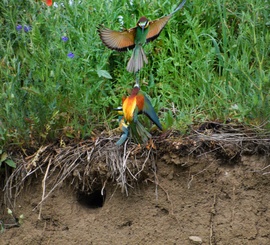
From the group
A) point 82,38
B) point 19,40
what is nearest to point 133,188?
point 82,38

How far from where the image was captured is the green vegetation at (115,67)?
3527 mm

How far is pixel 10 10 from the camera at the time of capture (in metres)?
4.05

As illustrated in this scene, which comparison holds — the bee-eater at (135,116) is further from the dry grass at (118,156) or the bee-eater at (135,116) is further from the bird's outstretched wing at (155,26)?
the bird's outstretched wing at (155,26)

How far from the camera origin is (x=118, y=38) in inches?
132

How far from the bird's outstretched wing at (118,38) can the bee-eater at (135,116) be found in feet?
0.83

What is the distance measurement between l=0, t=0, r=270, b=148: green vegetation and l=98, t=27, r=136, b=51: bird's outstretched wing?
1.20 feet

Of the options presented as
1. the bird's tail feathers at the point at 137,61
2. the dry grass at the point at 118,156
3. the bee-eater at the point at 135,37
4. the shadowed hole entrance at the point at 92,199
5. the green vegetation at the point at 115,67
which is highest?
the bee-eater at the point at 135,37

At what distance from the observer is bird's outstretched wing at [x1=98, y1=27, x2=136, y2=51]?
3326mm

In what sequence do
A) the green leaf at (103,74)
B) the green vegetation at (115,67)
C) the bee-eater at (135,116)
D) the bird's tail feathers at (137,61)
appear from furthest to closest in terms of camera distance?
the green leaf at (103,74)
the green vegetation at (115,67)
the bird's tail feathers at (137,61)
the bee-eater at (135,116)

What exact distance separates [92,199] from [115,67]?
85cm

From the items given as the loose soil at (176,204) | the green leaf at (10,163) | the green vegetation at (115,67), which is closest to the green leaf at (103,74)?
the green vegetation at (115,67)

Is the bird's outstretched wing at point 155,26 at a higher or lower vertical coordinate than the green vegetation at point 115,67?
higher

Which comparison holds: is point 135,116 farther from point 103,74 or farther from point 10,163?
point 10,163

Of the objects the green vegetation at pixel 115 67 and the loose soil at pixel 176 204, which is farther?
the green vegetation at pixel 115 67
